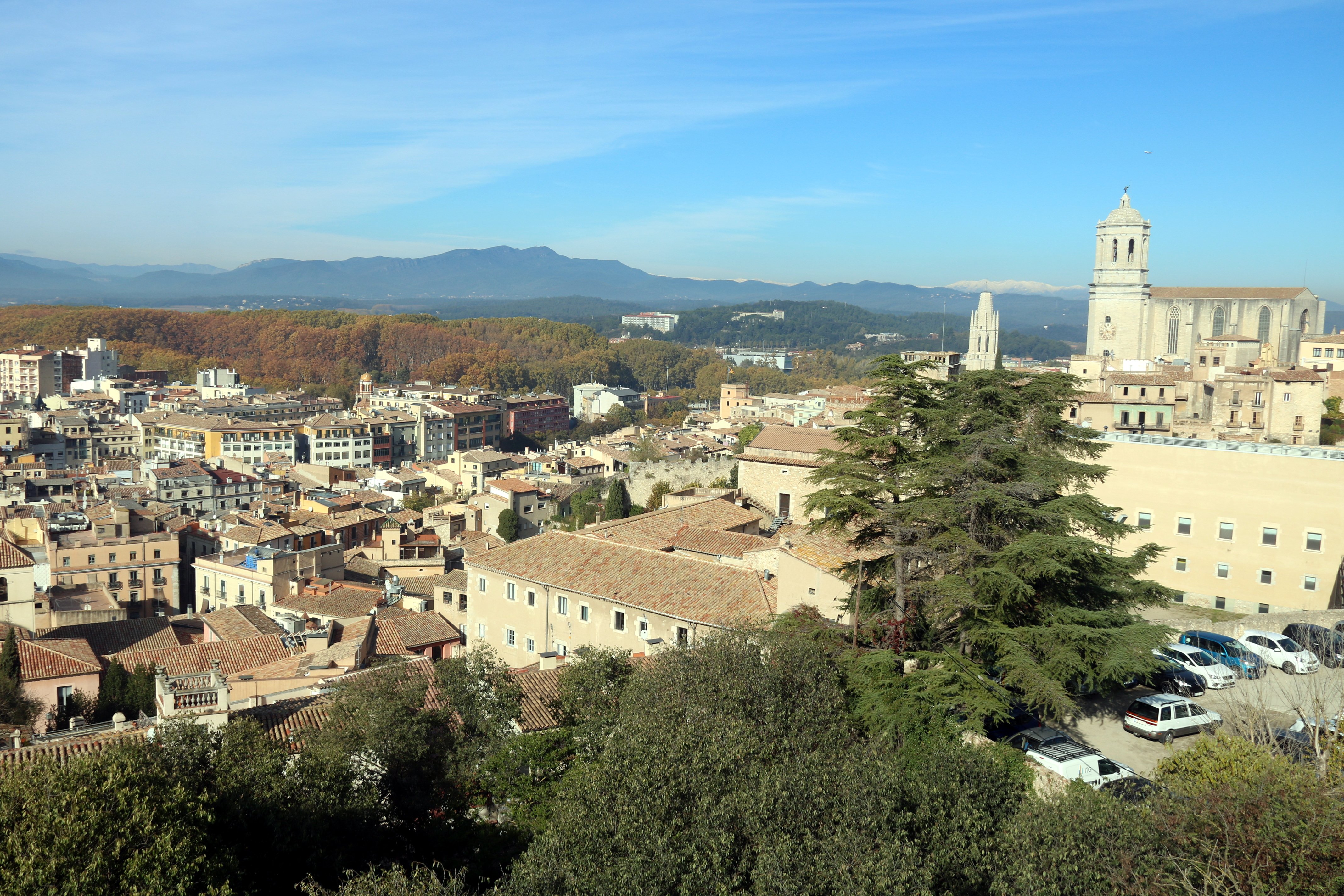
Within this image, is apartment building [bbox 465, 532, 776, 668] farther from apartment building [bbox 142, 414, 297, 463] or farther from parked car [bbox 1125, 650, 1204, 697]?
apartment building [bbox 142, 414, 297, 463]

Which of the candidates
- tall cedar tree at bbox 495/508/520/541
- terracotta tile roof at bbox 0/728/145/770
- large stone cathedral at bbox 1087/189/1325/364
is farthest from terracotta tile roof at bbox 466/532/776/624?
large stone cathedral at bbox 1087/189/1325/364

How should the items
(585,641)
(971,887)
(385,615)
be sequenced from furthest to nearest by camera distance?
(385,615)
(585,641)
(971,887)

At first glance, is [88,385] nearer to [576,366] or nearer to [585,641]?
[576,366]

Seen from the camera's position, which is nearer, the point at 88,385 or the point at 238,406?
the point at 238,406

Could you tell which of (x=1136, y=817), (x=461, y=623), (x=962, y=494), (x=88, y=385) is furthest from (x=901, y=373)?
(x=88, y=385)

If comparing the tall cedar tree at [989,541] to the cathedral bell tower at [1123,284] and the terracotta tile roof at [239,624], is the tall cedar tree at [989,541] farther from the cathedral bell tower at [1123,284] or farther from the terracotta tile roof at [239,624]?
the cathedral bell tower at [1123,284]
